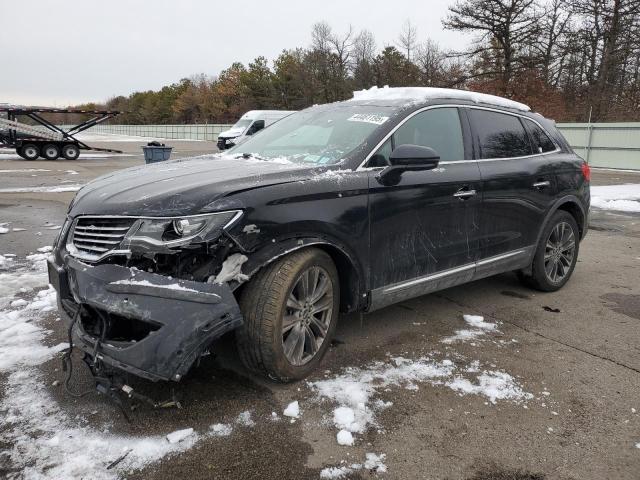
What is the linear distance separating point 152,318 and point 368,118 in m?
2.16

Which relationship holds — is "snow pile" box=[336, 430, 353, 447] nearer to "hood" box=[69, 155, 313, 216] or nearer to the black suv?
the black suv

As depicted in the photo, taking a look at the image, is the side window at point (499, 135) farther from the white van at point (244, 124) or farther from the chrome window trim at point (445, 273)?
the white van at point (244, 124)

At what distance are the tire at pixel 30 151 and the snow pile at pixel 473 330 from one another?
2300 centimetres

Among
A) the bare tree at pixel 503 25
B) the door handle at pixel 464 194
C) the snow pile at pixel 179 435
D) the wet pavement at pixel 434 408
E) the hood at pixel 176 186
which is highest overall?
the bare tree at pixel 503 25

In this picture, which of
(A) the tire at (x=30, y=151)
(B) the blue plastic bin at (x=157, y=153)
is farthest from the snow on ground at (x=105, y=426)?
(A) the tire at (x=30, y=151)

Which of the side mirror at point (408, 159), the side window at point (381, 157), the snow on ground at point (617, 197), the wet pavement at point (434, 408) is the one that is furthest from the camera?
the snow on ground at point (617, 197)

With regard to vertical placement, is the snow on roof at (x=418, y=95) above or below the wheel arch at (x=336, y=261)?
above

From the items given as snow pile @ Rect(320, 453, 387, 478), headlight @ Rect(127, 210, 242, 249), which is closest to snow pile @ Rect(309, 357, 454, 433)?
snow pile @ Rect(320, 453, 387, 478)

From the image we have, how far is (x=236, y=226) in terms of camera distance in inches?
106

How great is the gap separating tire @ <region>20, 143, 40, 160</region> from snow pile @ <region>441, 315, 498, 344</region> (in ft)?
75.4

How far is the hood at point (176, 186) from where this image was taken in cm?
271

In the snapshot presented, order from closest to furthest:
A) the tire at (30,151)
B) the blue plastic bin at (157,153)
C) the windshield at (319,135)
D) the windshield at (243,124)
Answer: the windshield at (319,135) → the blue plastic bin at (157,153) → the tire at (30,151) → the windshield at (243,124)

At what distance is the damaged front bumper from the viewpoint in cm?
247

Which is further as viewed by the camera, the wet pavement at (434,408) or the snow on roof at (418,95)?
the snow on roof at (418,95)
